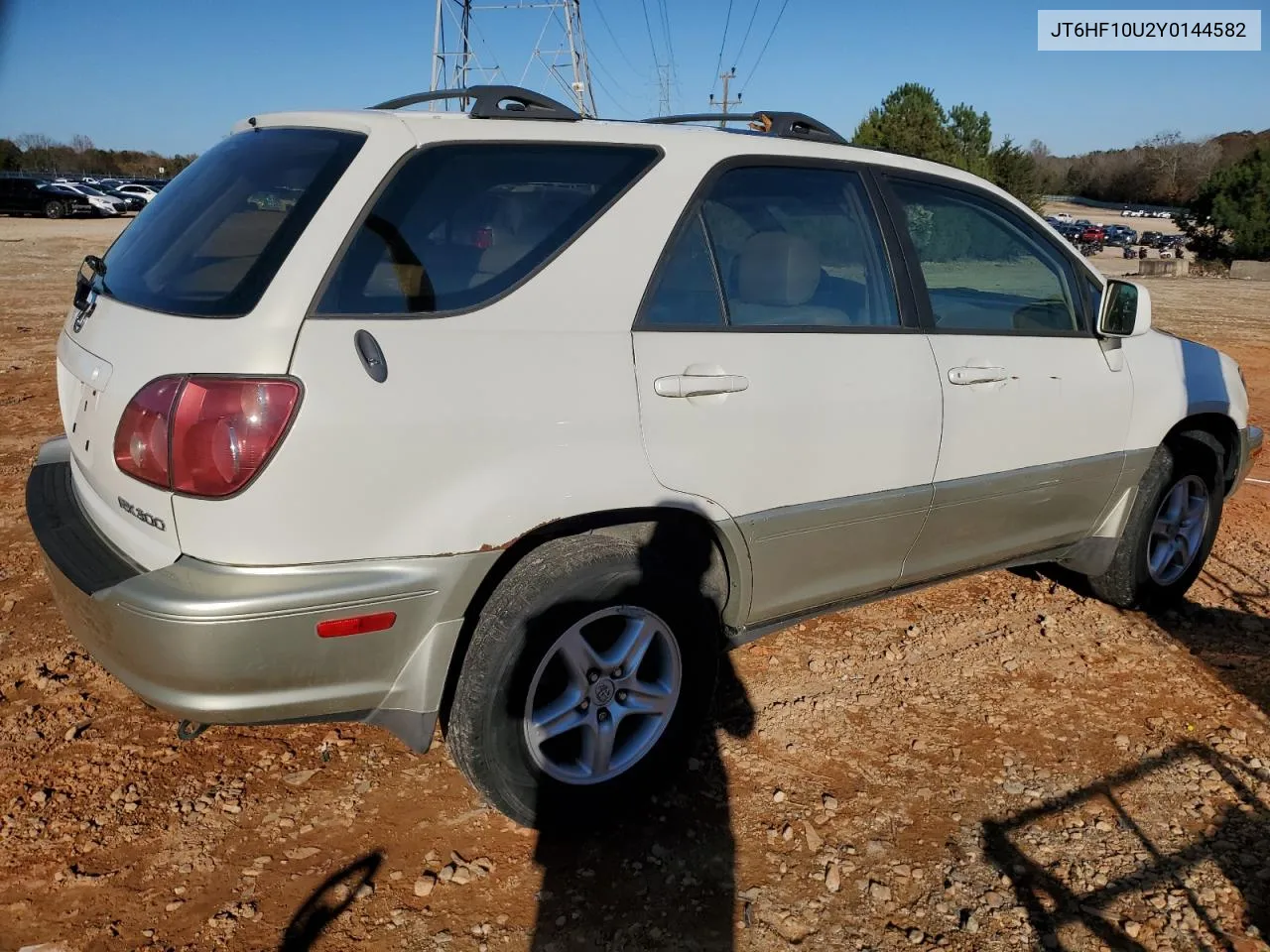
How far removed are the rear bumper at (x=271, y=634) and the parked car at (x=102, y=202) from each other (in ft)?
138

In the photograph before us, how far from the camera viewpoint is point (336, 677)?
233 cm

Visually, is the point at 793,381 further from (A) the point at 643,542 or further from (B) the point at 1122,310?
(B) the point at 1122,310

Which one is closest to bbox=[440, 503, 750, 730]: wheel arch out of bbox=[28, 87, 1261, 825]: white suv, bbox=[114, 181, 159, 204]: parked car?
bbox=[28, 87, 1261, 825]: white suv

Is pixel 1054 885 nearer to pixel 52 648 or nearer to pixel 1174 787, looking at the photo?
pixel 1174 787

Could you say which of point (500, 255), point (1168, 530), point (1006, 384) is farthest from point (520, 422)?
point (1168, 530)

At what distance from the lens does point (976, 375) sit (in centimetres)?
331

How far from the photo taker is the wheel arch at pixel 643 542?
255cm

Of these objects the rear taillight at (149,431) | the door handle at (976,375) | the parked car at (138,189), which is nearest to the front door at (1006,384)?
the door handle at (976,375)

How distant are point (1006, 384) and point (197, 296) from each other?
8.46 ft

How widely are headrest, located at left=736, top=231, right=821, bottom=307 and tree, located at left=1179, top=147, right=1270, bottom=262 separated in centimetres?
3301

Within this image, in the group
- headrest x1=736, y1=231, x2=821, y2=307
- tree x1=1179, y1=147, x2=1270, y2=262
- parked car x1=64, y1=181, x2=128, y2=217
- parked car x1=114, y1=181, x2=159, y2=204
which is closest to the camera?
headrest x1=736, y1=231, x2=821, y2=307

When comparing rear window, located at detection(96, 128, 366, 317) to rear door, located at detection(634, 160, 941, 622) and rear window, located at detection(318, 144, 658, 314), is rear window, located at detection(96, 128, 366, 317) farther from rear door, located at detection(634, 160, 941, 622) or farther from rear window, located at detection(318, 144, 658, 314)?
rear door, located at detection(634, 160, 941, 622)

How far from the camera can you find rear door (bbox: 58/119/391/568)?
2205mm

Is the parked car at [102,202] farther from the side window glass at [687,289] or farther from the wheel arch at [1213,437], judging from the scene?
the wheel arch at [1213,437]
